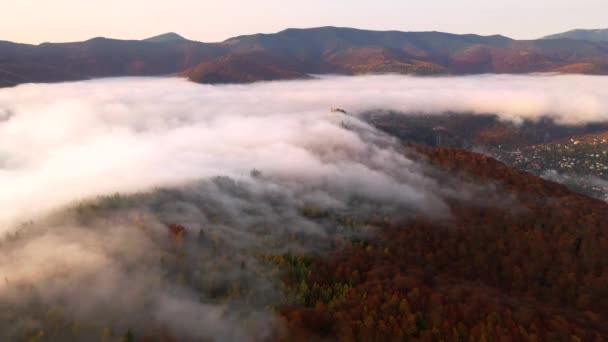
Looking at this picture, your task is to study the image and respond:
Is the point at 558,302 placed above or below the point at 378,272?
below

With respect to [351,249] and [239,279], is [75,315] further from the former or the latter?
[351,249]

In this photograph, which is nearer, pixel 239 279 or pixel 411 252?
pixel 239 279

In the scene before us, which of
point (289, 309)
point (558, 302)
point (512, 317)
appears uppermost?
point (289, 309)

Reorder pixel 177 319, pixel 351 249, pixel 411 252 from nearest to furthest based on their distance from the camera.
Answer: pixel 177 319 < pixel 351 249 < pixel 411 252

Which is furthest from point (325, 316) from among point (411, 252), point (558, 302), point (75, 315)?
point (558, 302)

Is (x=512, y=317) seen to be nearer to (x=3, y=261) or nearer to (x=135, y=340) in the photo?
(x=135, y=340)

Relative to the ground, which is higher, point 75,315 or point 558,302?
point 75,315

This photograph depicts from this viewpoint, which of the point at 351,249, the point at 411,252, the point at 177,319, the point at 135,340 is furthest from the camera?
the point at 411,252

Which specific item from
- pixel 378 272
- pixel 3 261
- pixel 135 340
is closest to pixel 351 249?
pixel 378 272

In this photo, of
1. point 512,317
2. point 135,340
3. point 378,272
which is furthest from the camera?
point 378,272
